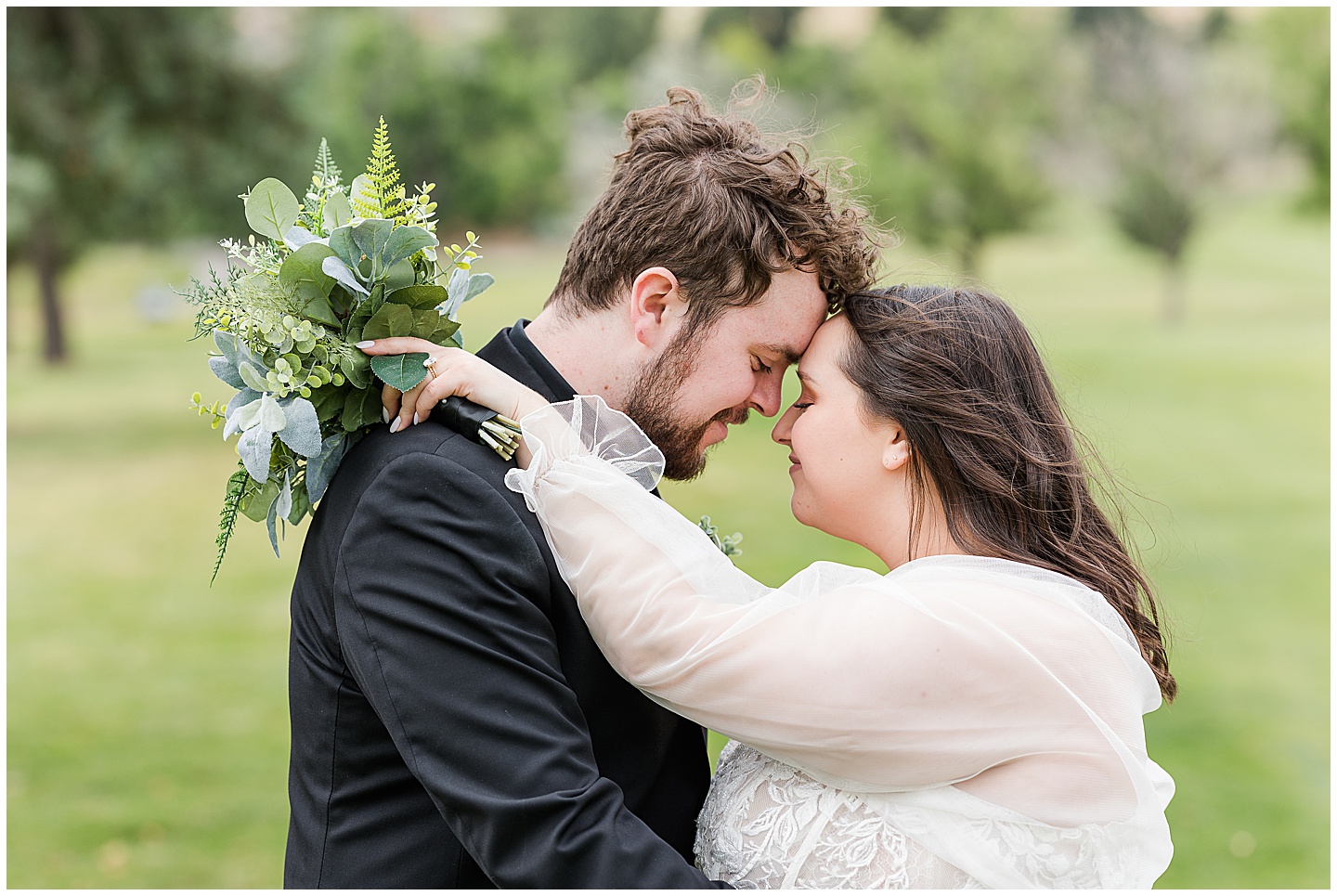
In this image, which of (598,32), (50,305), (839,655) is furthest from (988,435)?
(598,32)

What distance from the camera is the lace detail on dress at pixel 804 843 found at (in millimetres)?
2283

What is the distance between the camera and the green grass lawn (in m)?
8.20

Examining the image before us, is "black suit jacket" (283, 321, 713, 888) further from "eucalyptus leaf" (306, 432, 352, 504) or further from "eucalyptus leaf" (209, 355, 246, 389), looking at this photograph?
"eucalyptus leaf" (209, 355, 246, 389)

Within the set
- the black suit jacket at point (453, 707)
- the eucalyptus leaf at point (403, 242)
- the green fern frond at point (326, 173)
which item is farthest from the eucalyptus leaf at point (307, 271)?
the black suit jacket at point (453, 707)

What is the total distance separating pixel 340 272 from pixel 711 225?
87cm

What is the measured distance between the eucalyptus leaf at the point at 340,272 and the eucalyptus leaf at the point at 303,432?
24 cm

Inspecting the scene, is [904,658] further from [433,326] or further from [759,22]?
[759,22]

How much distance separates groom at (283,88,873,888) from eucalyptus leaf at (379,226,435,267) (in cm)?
33

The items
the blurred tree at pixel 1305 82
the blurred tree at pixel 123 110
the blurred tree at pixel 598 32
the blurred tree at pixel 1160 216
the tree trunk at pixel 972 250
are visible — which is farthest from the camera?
the blurred tree at pixel 598 32

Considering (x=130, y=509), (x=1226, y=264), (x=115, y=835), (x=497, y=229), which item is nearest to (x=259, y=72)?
(x=130, y=509)

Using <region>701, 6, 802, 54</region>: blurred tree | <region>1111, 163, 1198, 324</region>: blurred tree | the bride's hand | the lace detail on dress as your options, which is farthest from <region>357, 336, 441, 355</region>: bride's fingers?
<region>701, 6, 802, 54</region>: blurred tree

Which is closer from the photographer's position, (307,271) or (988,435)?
(307,271)

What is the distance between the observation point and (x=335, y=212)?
7.79 ft

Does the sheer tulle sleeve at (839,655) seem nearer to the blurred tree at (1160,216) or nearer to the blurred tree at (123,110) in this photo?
the blurred tree at (123,110)
